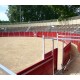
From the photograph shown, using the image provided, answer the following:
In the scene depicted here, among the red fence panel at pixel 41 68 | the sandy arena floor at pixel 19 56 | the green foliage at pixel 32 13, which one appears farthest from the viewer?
the green foliage at pixel 32 13

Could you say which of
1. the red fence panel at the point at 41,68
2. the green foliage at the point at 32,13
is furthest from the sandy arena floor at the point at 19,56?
the green foliage at the point at 32,13

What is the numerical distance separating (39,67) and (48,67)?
85 centimetres

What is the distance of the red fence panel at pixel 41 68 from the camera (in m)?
4.54

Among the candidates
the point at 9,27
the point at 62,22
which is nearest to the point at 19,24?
the point at 9,27

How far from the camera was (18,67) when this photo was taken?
7.58 metres

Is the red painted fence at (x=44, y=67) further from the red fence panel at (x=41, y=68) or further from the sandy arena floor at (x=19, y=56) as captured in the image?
the sandy arena floor at (x=19, y=56)

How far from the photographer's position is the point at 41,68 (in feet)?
17.9

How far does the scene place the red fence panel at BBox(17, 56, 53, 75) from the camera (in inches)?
179

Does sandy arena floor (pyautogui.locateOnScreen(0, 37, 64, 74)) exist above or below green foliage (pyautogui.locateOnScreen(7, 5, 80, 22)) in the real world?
below

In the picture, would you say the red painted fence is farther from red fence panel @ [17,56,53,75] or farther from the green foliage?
the green foliage

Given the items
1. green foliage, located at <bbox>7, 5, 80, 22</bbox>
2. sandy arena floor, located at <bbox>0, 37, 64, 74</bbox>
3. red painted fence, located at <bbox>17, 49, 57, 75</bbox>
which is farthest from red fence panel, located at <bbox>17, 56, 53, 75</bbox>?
green foliage, located at <bbox>7, 5, 80, 22</bbox>

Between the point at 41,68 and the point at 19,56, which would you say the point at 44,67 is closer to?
the point at 41,68
